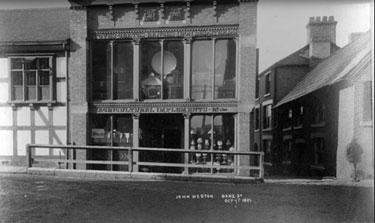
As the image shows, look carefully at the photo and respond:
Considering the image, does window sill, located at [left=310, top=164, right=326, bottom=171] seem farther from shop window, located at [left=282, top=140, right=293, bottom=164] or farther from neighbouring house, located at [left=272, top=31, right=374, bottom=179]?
shop window, located at [left=282, top=140, right=293, bottom=164]

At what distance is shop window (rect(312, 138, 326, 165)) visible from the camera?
4.11m

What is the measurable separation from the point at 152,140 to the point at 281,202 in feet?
6.47

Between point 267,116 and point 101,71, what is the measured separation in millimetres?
2513

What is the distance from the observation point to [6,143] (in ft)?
11.6

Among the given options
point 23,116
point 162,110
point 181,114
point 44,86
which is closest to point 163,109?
point 162,110

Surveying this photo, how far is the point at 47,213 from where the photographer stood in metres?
3.51

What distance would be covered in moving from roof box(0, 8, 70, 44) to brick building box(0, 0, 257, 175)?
0.29 feet

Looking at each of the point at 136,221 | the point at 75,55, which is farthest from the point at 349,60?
the point at 75,55

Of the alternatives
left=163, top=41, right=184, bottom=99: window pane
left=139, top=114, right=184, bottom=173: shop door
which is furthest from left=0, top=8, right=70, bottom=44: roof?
left=139, top=114, right=184, bottom=173: shop door

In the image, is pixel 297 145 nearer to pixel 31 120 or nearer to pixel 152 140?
pixel 152 140

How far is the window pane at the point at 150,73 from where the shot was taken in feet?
14.8

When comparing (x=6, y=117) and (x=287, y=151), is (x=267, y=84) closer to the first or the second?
(x=287, y=151)

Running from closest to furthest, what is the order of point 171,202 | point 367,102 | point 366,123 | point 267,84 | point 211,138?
point 366,123 → point 367,102 → point 171,202 → point 267,84 → point 211,138

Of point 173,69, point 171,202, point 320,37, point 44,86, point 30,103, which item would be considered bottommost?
point 171,202
